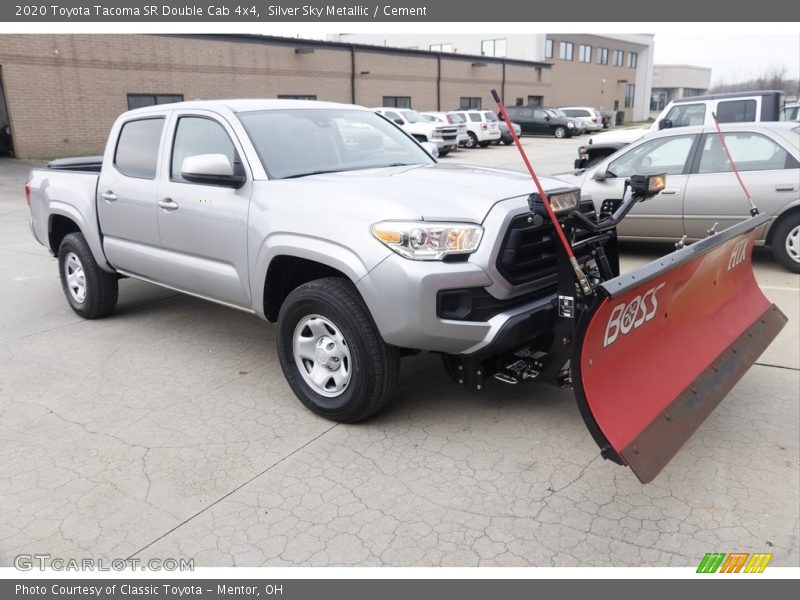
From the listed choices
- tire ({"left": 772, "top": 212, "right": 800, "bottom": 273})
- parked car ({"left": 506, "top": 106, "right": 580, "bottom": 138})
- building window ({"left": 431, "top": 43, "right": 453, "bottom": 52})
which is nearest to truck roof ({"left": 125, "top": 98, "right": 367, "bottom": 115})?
tire ({"left": 772, "top": 212, "right": 800, "bottom": 273})

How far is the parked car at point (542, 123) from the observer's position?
3722cm

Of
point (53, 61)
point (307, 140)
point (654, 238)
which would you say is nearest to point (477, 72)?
point (53, 61)

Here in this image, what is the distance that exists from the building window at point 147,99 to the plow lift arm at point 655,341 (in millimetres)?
23290

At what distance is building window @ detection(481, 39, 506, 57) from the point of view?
55.3 metres

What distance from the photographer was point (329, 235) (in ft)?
12.3

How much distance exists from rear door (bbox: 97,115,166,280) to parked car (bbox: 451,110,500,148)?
26.4 meters

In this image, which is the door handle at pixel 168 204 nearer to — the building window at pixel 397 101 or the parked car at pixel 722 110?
the parked car at pixel 722 110

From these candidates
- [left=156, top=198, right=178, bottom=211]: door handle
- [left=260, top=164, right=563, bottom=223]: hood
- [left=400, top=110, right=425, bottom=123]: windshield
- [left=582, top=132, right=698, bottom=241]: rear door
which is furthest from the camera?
[left=400, top=110, right=425, bottom=123]: windshield

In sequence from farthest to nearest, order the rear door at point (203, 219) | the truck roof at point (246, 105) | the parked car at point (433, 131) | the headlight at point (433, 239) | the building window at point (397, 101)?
1. the building window at point (397, 101)
2. the parked car at point (433, 131)
3. the truck roof at point (246, 105)
4. the rear door at point (203, 219)
5. the headlight at point (433, 239)

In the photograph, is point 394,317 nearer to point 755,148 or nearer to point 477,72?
point 755,148

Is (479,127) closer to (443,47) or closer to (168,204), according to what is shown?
(168,204)

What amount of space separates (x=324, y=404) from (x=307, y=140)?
1.94 meters

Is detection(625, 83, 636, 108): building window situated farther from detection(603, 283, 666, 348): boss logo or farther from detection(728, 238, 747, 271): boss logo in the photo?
detection(603, 283, 666, 348): boss logo

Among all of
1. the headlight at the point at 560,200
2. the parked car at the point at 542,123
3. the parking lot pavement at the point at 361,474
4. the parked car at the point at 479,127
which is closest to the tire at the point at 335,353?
the parking lot pavement at the point at 361,474
